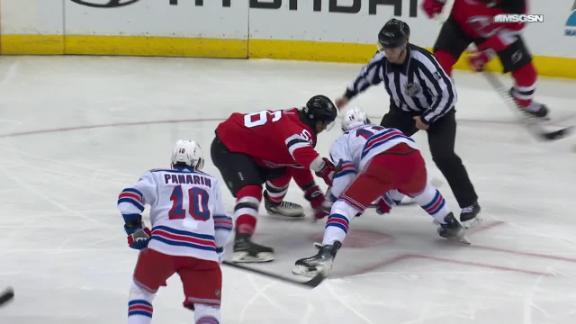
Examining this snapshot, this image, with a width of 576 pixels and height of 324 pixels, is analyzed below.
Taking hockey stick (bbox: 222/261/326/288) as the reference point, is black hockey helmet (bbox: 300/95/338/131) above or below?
above

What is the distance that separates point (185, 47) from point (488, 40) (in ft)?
12.8

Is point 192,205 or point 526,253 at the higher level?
point 192,205

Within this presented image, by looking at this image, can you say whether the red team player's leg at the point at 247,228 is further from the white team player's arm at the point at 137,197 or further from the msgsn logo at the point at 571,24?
the msgsn logo at the point at 571,24

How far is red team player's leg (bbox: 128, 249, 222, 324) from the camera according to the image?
291 cm

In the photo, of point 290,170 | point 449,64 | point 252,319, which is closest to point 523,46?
point 449,64

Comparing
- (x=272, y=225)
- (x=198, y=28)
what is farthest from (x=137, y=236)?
(x=198, y=28)

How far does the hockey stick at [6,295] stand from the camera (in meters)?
3.47

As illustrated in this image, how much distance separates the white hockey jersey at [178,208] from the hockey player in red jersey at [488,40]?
9.96 ft

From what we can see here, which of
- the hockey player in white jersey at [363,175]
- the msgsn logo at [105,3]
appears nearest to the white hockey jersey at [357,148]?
the hockey player in white jersey at [363,175]

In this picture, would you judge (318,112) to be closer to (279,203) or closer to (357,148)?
(357,148)

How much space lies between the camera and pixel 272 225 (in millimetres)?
4629

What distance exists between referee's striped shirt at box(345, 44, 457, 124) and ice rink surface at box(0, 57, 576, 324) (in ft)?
1.72

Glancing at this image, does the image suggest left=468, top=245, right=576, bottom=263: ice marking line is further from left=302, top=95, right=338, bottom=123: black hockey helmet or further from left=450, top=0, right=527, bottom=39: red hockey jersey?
left=450, top=0, right=527, bottom=39: red hockey jersey

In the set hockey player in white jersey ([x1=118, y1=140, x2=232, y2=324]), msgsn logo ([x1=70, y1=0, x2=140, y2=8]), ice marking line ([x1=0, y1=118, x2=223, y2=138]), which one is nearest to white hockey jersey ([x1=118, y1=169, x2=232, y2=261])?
hockey player in white jersey ([x1=118, y1=140, x2=232, y2=324])
